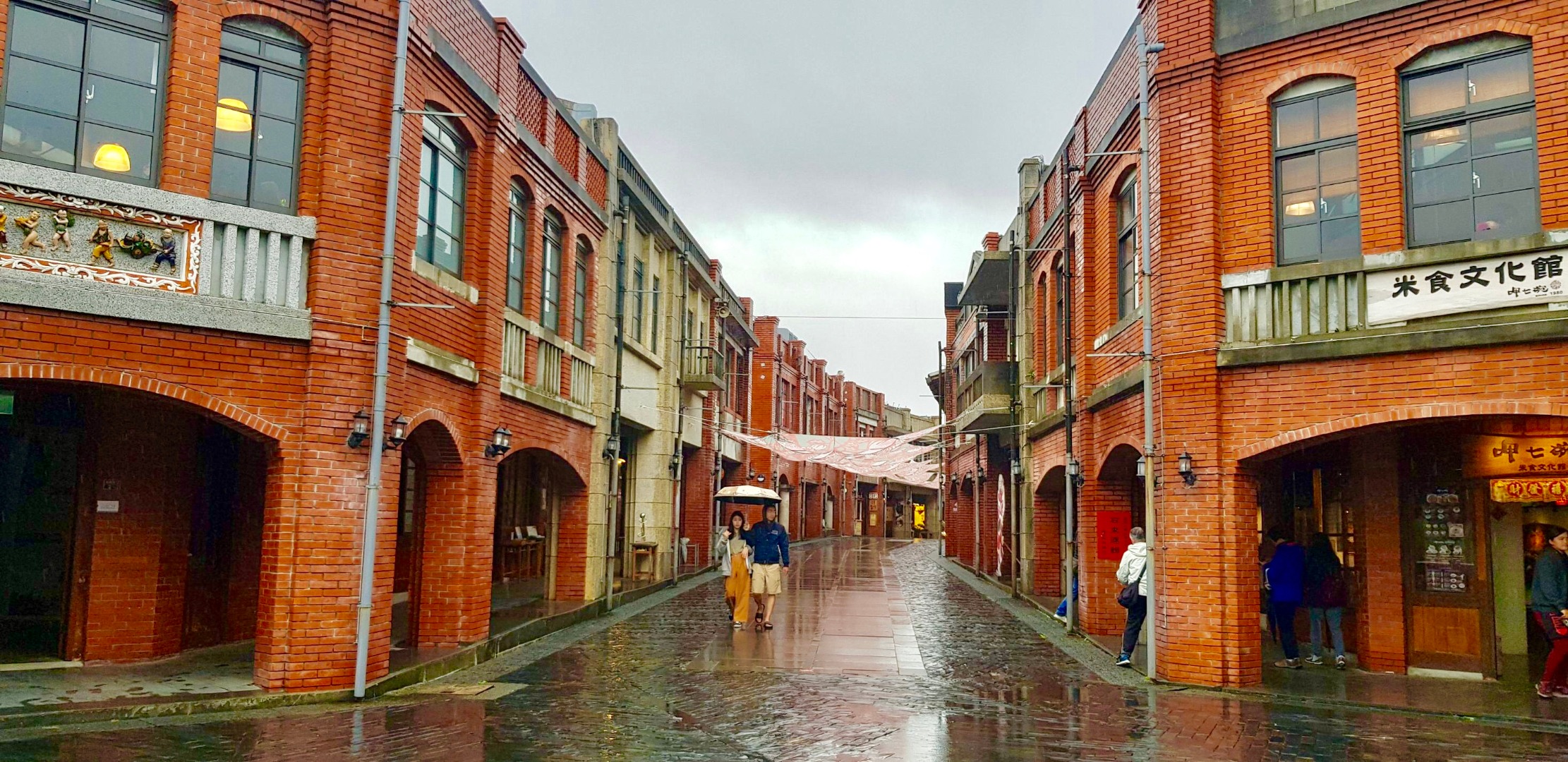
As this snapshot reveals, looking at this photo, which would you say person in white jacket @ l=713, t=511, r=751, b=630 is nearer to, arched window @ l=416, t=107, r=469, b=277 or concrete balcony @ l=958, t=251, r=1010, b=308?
arched window @ l=416, t=107, r=469, b=277

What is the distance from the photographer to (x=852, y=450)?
23938 mm

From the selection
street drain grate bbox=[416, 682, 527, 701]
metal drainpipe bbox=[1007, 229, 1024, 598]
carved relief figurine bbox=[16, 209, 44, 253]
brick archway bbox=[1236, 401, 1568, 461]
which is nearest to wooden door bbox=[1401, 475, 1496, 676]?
brick archway bbox=[1236, 401, 1568, 461]

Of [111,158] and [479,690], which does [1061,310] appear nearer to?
[479,690]

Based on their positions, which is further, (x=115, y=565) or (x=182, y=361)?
(x=115, y=565)

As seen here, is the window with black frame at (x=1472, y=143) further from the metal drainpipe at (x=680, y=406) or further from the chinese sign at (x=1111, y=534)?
the metal drainpipe at (x=680, y=406)

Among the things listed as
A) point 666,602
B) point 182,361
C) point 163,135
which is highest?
point 163,135

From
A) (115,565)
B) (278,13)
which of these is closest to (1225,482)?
(278,13)

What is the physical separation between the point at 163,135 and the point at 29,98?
94 cm

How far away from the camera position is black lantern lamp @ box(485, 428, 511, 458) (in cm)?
1285

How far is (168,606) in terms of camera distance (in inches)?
432

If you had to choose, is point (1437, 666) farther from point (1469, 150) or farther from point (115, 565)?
point (115, 565)

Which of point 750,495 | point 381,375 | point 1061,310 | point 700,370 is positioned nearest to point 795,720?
point 381,375

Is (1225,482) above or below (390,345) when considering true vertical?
below

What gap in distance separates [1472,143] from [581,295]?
463 inches
